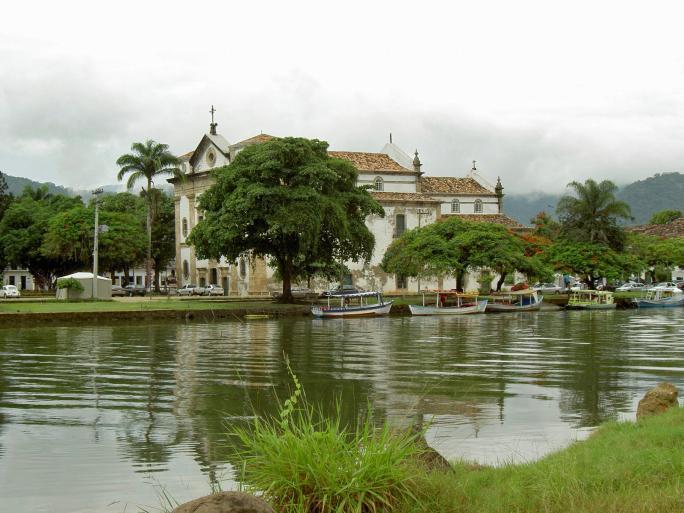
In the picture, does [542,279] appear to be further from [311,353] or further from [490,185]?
[311,353]

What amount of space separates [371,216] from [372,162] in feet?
19.1

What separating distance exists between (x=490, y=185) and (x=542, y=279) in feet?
73.5

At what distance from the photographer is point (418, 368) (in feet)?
66.8

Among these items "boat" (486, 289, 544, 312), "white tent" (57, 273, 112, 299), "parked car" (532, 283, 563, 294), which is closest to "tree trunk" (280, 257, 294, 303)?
"white tent" (57, 273, 112, 299)

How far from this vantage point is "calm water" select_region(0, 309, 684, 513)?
997 centimetres

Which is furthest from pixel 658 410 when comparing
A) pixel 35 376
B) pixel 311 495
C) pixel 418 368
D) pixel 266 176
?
pixel 266 176

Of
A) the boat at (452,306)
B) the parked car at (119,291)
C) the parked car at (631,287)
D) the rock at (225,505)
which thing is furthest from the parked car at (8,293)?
the rock at (225,505)

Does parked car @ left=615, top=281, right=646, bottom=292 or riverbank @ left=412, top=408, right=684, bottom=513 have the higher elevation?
parked car @ left=615, top=281, right=646, bottom=292

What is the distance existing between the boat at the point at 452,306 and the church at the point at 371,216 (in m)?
13.1

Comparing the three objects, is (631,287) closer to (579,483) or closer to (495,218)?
(495,218)

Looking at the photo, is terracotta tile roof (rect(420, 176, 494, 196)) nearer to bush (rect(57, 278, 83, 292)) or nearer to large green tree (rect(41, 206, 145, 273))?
large green tree (rect(41, 206, 145, 273))

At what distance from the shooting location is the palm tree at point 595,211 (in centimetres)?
6631

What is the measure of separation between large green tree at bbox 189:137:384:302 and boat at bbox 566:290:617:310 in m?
17.5

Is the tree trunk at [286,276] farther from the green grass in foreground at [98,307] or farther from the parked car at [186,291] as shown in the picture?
the parked car at [186,291]
